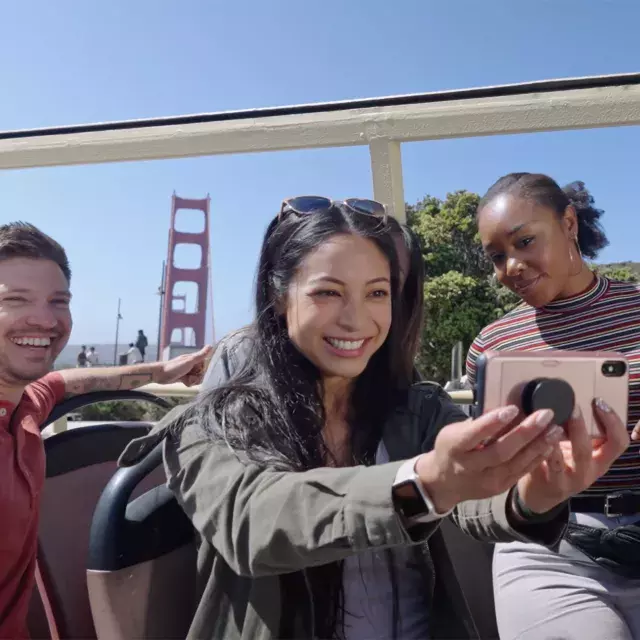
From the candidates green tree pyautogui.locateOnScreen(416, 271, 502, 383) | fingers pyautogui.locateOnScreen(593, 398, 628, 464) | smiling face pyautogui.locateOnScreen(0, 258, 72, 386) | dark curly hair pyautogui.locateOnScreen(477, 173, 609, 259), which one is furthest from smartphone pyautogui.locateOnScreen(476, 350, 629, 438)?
green tree pyautogui.locateOnScreen(416, 271, 502, 383)

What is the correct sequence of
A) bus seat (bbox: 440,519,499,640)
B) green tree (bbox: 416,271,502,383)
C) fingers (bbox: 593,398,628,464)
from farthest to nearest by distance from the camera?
green tree (bbox: 416,271,502,383), bus seat (bbox: 440,519,499,640), fingers (bbox: 593,398,628,464)

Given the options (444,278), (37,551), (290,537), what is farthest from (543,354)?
(444,278)

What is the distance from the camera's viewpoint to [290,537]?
2.69ft

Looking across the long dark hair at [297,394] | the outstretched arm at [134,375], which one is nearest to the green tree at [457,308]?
the outstretched arm at [134,375]

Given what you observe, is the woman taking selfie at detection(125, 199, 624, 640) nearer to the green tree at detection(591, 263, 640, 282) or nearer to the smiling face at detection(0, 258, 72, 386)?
the smiling face at detection(0, 258, 72, 386)

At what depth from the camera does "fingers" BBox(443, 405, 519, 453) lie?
0.69 meters

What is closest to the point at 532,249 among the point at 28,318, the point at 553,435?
the point at 553,435

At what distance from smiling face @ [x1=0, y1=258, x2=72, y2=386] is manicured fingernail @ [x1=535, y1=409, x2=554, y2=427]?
1.16 metres

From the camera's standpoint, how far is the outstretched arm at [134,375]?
5.71ft

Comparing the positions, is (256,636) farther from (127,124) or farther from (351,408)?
(127,124)

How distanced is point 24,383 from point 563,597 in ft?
4.15

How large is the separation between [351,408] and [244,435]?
296 mm

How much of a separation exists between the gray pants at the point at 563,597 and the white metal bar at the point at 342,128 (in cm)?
87

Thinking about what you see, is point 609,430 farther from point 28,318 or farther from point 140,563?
point 28,318
